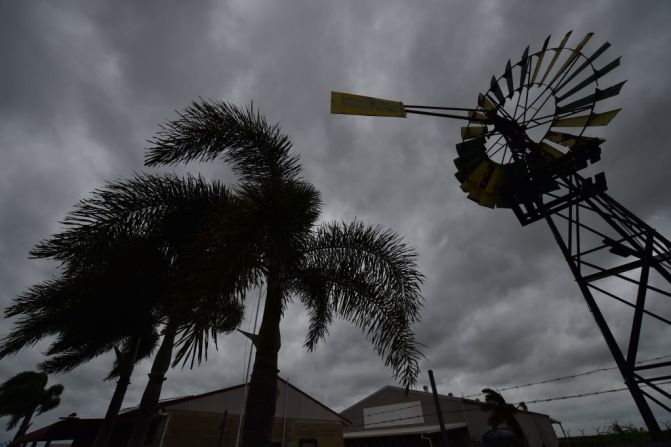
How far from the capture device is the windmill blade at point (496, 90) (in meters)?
7.34

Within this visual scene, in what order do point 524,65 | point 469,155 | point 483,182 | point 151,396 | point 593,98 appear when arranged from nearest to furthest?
point 593,98 < point 524,65 < point 151,396 < point 469,155 < point 483,182

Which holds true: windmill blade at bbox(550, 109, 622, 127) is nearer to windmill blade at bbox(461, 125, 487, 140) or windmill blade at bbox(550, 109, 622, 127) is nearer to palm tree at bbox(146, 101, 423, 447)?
windmill blade at bbox(461, 125, 487, 140)

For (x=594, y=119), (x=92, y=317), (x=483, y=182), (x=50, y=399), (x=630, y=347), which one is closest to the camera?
(x=630, y=347)

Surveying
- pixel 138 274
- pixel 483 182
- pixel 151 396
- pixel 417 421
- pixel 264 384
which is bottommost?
pixel 264 384

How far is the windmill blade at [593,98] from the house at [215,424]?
61.9 feet

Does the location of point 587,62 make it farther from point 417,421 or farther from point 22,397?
point 22,397

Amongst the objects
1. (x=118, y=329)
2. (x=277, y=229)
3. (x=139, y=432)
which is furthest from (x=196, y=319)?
(x=118, y=329)

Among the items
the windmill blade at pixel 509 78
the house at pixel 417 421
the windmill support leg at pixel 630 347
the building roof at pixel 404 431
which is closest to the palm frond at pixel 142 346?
the windmill support leg at pixel 630 347

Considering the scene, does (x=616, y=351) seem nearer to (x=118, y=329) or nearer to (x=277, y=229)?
(x=277, y=229)

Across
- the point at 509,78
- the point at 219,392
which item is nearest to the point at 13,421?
the point at 219,392

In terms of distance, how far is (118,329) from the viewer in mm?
10625

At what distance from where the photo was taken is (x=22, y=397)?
23047mm

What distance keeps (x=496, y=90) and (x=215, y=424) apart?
18765 millimetres

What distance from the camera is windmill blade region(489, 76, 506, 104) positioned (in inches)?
289
